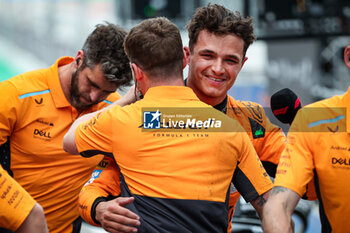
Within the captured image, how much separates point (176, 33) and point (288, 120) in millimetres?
894

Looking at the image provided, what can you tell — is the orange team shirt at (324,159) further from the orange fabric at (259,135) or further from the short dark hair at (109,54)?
the short dark hair at (109,54)

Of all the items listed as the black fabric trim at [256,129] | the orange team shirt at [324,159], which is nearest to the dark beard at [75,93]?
the black fabric trim at [256,129]

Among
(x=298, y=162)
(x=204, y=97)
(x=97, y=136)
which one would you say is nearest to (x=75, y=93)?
(x=204, y=97)

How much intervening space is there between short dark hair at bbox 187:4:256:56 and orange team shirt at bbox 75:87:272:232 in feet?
2.08

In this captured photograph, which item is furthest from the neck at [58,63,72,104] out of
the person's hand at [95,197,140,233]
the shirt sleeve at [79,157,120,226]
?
the person's hand at [95,197,140,233]

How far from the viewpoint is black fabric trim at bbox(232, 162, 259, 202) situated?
2.35m

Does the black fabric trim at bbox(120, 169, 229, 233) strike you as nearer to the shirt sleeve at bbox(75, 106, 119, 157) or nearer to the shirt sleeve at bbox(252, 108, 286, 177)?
the shirt sleeve at bbox(75, 106, 119, 157)

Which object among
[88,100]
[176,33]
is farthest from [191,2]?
[176,33]

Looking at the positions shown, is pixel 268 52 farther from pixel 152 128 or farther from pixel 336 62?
pixel 152 128

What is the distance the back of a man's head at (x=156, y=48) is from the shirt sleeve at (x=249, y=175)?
1.57ft

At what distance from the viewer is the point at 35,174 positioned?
3176mm

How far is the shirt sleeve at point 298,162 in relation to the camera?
6.98 ft

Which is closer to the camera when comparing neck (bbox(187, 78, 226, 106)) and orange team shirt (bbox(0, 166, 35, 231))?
orange team shirt (bbox(0, 166, 35, 231))

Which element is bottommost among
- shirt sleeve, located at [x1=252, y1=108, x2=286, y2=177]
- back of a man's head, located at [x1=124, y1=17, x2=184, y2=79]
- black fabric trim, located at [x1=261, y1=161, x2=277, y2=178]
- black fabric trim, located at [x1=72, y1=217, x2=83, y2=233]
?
black fabric trim, located at [x1=72, y1=217, x2=83, y2=233]
